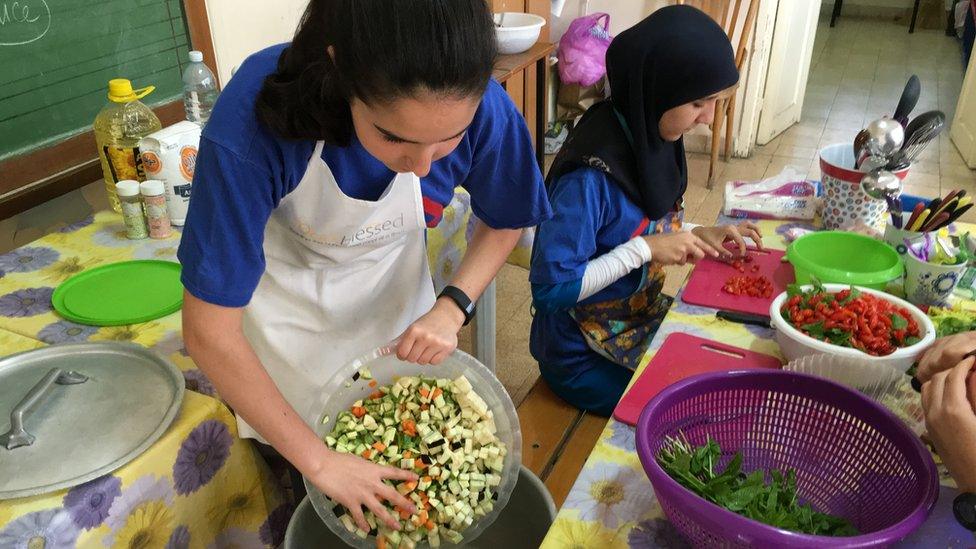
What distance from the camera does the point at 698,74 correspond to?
1.44 metres

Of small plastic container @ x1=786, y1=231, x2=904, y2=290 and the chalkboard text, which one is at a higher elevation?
the chalkboard text

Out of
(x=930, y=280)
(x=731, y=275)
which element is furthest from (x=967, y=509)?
(x=731, y=275)

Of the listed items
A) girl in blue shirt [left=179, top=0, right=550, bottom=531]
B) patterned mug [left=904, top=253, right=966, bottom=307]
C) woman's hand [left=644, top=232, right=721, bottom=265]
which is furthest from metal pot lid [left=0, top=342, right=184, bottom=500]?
patterned mug [left=904, top=253, right=966, bottom=307]

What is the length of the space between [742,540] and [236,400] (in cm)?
62

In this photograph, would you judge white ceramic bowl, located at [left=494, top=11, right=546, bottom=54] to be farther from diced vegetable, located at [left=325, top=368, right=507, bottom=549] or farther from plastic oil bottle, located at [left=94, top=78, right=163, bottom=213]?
diced vegetable, located at [left=325, top=368, right=507, bottom=549]

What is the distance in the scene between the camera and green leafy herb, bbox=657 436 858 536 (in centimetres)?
77

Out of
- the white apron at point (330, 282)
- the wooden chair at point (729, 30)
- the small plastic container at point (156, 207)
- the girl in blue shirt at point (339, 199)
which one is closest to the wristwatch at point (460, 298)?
the girl in blue shirt at point (339, 199)

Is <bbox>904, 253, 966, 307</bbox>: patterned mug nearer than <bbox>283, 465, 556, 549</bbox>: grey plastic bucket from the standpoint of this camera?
No

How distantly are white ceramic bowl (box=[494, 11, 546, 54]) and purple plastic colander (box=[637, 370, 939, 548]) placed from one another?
217 centimetres

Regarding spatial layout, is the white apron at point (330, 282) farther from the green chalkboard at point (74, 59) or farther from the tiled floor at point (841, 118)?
the tiled floor at point (841, 118)

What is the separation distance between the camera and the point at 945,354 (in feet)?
3.06

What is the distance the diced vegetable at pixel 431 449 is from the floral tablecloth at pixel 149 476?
20cm

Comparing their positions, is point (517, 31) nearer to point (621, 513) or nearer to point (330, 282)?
point (330, 282)

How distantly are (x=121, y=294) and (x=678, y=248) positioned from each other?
1.07 meters
